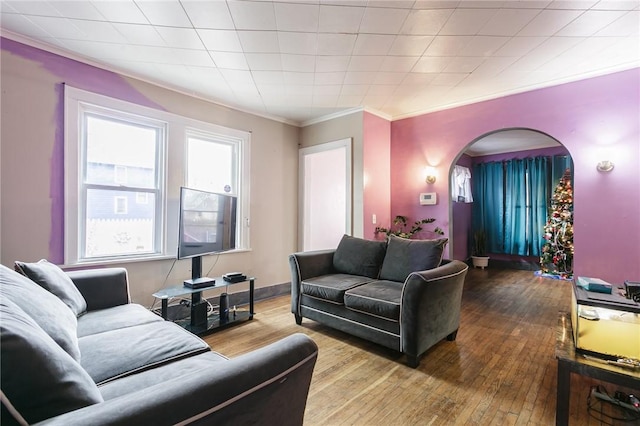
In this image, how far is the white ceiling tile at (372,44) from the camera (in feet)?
7.76

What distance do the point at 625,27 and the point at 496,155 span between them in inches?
190

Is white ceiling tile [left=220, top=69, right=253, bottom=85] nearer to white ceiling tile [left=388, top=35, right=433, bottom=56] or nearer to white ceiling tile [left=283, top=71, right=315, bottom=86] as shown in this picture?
white ceiling tile [left=283, top=71, right=315, bottom=86]

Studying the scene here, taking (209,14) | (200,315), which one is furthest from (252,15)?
(200,315)

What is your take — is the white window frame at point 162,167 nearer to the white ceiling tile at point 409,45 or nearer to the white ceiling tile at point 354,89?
the white ceiling tile at point 354,89

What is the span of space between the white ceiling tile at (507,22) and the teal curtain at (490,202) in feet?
16.6

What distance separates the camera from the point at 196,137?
358 cm

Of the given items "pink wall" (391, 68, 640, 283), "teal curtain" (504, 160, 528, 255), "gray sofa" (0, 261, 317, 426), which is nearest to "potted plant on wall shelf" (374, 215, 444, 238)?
"pink wall" (391, 68, 640, 283)

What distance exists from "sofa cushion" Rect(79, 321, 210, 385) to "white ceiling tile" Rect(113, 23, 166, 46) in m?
2.19

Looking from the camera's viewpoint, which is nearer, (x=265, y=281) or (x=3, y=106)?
(x=3, y=106)

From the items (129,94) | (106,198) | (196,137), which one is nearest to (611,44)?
(196,137)

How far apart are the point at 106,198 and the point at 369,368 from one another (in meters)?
2.95

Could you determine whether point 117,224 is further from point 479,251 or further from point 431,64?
point 479,251

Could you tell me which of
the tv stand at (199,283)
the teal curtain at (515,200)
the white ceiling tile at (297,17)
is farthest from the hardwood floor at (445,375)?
the teal curtain at (515,200)

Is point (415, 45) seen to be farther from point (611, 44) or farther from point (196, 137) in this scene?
point (196, 137)
